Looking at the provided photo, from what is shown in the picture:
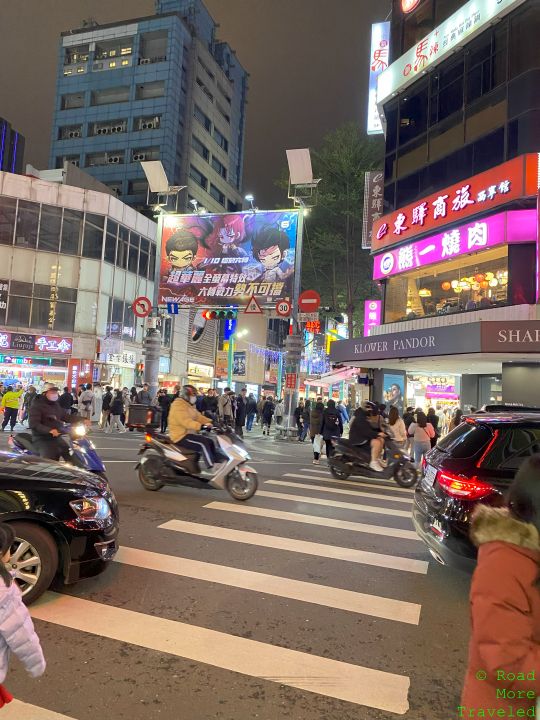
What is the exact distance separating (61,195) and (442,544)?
3053 cm

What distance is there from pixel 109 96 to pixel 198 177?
41.1 feet

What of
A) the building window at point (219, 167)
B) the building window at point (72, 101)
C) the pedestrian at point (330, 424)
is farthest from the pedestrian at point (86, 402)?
the building window at point (72, 101)

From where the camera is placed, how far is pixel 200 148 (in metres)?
58.5

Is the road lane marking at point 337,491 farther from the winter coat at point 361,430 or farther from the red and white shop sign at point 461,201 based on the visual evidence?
the red and white shop sign at point 461,201

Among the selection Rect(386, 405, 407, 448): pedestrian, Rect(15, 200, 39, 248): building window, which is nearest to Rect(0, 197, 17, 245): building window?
Answer: Rect(15, 200, 39, 248): building window

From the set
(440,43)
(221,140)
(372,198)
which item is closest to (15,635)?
(440,43)

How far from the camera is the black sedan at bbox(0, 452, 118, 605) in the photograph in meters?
4.28

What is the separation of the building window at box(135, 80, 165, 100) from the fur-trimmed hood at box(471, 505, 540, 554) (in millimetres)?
59477

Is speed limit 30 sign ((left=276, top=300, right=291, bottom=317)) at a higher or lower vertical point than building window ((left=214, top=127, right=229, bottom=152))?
lower

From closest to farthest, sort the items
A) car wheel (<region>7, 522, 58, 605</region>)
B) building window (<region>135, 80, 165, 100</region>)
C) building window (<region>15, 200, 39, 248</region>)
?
car wheel (<region>7, 522, 58, 605</region>) → building window (<region>15, 200, 39, 248</region>) → building window (<region>135, 80, 165, 100</region>)

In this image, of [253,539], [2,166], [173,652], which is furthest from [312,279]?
[2,166]

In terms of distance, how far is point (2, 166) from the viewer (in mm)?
57312

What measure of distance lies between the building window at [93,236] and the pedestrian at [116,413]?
43.3ft

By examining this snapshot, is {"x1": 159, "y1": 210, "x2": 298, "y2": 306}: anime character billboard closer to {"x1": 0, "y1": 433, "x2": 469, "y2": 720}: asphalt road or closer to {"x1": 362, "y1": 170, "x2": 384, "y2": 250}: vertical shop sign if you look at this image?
{"x1": 362, "y1": 170, "x2": 384, "y2": 250}: vertical shop sign
